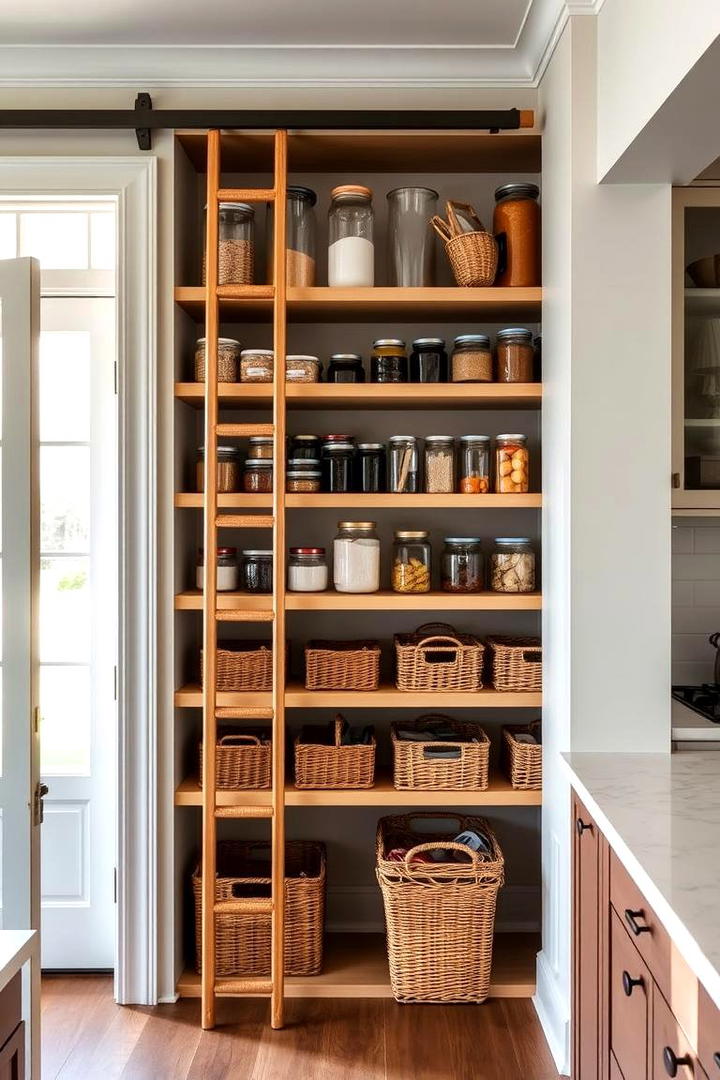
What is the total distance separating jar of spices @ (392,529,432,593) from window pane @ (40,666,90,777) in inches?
41.7

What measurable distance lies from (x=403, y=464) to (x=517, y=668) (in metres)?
0.70

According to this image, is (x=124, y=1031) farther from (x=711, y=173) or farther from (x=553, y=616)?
(x=711, y=173)

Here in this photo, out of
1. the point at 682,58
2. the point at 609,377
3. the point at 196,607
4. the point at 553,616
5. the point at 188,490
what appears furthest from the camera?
the point at 188,490

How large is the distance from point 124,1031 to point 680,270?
2.64m

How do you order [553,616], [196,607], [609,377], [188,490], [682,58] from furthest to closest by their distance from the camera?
[188,490] < [196,607] < [553,616] < [609,377] < [682,58]

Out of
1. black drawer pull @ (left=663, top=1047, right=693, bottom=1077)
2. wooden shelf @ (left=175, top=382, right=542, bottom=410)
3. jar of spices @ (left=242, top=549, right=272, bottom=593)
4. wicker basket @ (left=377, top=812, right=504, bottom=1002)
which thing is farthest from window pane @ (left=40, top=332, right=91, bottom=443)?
black drawer pull @ (left=663, top=1047, right=693, bottom=1077)

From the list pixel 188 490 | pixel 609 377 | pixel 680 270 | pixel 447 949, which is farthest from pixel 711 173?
pixel 447 949

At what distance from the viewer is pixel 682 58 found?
1.69m

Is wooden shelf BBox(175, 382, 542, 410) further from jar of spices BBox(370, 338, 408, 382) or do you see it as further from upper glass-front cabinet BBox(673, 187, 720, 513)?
upper glass-front cabinet BBox(673, 187, 720, 513)

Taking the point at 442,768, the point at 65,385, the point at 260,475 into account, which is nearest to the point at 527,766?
the point at 442,768

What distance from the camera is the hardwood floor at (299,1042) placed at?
232 cm

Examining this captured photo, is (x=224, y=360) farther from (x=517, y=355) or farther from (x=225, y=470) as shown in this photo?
(x=517, y=355)

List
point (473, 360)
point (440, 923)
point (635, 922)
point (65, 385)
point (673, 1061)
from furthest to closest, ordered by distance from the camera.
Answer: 1. point (65, 385)
2. point (473, 360)
3. point (440, 923)
4. point (635, 922)
5. point (673, 1061)

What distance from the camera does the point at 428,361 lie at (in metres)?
2.71
